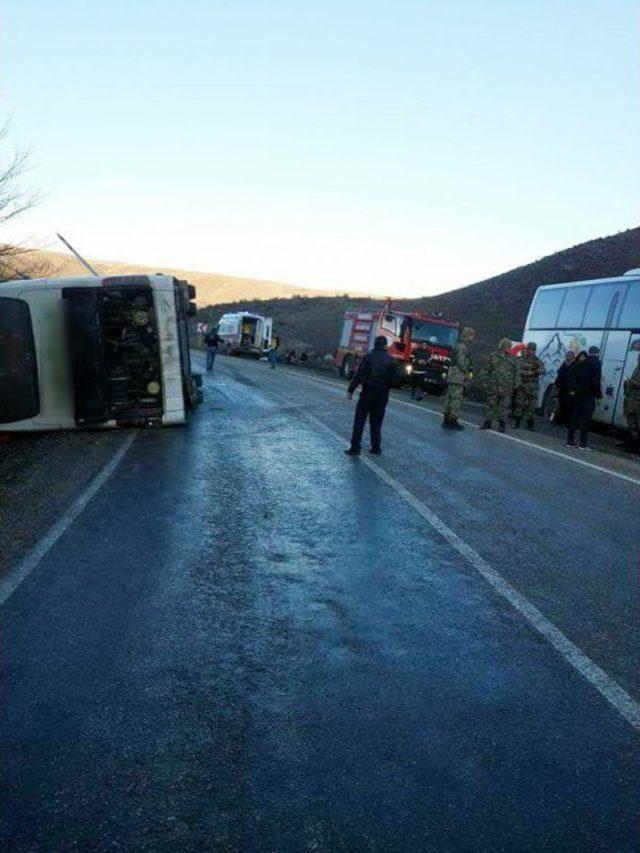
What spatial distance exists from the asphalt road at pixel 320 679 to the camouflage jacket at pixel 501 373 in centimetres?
798

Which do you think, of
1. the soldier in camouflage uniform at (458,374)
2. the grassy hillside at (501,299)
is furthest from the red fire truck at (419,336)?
the grassy hillside at (501,299)

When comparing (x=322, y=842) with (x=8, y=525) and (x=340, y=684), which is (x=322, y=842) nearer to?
(x=340, y=684)

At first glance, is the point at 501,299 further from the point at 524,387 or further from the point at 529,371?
the point at 529,371

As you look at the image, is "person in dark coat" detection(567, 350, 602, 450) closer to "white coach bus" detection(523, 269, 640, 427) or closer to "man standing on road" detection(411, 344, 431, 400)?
"white coach bus" detection(523, 269, 640, 427)

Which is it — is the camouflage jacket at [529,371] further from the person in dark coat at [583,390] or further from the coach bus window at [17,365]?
the coach bus window at [17,365]

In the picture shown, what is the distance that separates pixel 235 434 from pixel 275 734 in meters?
10.2

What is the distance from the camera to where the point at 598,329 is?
18.7 metres

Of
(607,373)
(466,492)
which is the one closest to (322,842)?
(466,492)

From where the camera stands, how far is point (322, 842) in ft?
9.53

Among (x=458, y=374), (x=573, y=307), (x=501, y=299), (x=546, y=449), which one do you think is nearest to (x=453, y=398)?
(x=458, y=374)

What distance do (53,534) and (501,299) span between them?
6928 cm

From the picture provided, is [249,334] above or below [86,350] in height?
below

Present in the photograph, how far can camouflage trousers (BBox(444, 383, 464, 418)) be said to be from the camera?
15711 mm

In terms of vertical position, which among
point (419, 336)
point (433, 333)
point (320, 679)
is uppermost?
point (433, 333)
